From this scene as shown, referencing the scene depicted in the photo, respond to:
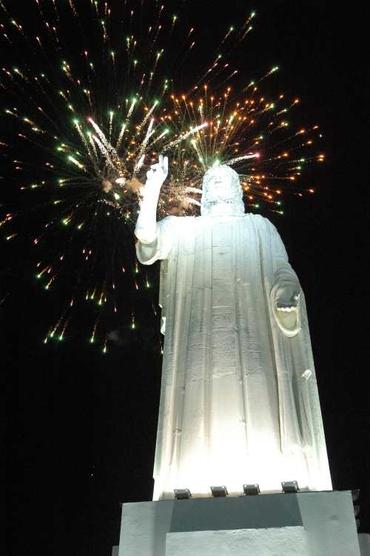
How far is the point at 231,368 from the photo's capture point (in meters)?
8.48

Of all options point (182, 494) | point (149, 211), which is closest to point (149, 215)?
point (149, 211)

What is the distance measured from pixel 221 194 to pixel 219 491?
15.5 ft

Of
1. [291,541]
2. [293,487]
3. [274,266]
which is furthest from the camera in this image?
[274,266]

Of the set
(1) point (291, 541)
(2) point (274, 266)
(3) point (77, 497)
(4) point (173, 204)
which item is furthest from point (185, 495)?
(3) point (77, 497)

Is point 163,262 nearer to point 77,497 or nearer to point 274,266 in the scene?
point 274,266

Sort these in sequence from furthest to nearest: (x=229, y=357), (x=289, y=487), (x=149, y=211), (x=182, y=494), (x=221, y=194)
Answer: (x=221, y=194), (x=149, y=211), (x=229, y=357), (x=182, y=494), (x=289, y=487)

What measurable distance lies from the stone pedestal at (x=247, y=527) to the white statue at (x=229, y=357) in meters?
0.52

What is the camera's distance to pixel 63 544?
70.7 ft

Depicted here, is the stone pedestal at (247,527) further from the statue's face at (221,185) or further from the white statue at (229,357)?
the statue's face at (221,185)

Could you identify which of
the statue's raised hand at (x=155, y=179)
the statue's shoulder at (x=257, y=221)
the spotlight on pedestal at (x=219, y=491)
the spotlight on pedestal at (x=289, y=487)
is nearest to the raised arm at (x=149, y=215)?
the statue's raised hand at (x=155, y=179)

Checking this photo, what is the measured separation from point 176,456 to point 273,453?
1146 millimetres

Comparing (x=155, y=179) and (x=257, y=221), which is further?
(x=257, y=221)

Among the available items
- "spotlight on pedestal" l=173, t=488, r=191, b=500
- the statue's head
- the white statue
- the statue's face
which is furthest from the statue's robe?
the statue's face

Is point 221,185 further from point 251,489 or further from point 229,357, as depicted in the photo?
point 251,489
